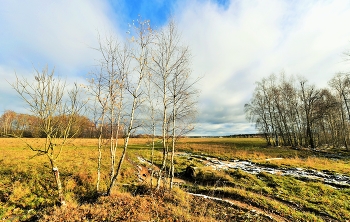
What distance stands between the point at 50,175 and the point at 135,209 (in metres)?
9.44

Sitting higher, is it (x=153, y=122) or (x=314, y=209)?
(x=153, y=122)

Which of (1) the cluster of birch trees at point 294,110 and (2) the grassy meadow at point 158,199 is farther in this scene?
(1) the cluster of birch trees at point 294,110

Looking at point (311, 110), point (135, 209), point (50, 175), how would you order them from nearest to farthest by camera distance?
1. point (135, 209)
2. point (50, 175)
3. point (311, 110)

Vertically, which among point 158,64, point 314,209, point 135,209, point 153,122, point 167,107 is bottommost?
point 314,209

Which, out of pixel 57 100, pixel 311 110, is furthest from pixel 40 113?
pixel 311 110

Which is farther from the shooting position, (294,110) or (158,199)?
(294,110)

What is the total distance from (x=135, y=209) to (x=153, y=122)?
514 cm

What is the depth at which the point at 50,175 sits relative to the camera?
13516 millimetres

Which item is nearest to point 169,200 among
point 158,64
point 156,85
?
point 156,85

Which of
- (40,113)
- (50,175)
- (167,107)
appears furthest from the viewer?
(50,175)

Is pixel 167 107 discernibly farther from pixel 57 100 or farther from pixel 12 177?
pixel 12 177

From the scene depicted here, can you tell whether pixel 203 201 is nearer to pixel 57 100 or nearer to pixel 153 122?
pixel 153 122

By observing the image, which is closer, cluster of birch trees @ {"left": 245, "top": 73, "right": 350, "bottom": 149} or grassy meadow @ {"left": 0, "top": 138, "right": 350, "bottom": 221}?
grassy meadow @ {"left": 0, "top": 138, "right": 350, "bottom": 221}

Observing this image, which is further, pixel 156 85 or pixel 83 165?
pixel 83 165
